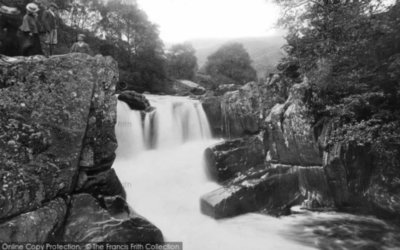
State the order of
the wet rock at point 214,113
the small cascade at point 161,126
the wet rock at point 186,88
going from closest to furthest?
the small cascade at point 161,126
the wet rock at point 214,113
the wet rock at point 186,88

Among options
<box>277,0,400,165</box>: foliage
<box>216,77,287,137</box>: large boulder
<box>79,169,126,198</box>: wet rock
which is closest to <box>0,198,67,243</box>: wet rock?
<box>79,169,126,198</box>: wet rock

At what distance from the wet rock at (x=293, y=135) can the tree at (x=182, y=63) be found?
2922 centimetres

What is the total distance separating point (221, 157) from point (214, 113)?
5.67 meters

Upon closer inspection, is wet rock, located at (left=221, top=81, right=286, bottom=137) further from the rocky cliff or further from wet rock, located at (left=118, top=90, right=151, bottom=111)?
the rocky cliff

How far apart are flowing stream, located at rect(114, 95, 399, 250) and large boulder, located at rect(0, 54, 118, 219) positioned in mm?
2916

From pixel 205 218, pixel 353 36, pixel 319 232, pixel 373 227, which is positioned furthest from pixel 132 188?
pixel 353 36

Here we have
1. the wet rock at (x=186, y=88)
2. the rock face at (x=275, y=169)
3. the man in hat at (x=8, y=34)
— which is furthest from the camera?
the wet rock at (x=186, y=88)

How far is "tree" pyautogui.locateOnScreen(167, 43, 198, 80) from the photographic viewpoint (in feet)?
125

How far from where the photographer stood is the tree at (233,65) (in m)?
37.6

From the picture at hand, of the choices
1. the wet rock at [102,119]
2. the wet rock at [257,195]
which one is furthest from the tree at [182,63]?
the wet rock at [102,119]

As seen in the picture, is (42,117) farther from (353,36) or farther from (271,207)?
(353,36)

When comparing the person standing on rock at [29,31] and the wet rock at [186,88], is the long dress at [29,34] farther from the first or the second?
the wet rock at [186,88]

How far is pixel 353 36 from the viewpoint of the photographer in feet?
25.2

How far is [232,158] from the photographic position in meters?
10.0
